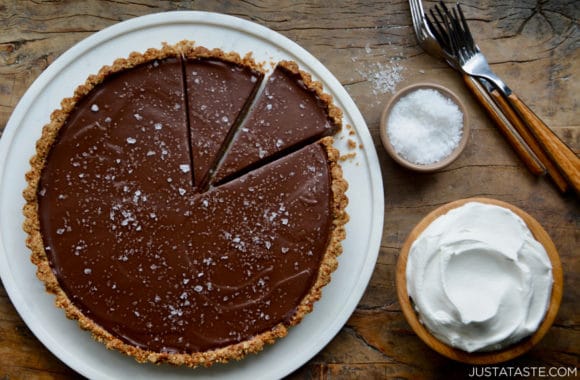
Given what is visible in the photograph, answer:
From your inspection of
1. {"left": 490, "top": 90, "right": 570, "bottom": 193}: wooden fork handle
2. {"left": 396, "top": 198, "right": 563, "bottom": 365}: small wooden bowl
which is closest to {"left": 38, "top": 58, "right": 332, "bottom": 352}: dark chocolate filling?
{"left": 396, "top": 198, "right": 563, "bottom": 365}: small wooden bowl

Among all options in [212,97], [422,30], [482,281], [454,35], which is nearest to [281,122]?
[212,97]

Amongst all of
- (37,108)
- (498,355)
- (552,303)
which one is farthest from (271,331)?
A: (37,108)

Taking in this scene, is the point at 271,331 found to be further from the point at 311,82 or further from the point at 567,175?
the point at 567,175

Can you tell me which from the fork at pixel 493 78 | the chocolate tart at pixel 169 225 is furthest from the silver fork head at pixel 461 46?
the chocolate tart at pixel 169 225

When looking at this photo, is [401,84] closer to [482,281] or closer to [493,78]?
[493,78]

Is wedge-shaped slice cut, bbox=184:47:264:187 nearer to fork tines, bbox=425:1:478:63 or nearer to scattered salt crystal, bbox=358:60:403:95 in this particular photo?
scattered salt crystal, bbox=358:60:403:95

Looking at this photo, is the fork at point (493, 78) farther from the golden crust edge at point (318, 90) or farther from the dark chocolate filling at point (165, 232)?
the dark chocolate filling at point (165, 232)
